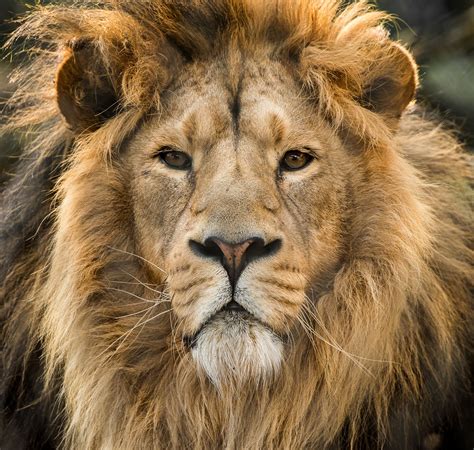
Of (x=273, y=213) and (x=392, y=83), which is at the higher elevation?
(x=392, y=83)

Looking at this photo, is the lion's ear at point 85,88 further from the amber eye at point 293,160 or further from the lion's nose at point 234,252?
the lion's nose at point 234,252

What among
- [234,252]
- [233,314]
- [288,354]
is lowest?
[288,354]

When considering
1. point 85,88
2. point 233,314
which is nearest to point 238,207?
point 233,314

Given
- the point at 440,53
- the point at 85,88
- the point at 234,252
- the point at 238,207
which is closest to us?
the point at 234,252

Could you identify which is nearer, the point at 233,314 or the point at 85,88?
the point at 233,314

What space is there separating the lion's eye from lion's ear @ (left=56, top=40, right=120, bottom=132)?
29 cm

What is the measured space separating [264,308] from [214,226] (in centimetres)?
30

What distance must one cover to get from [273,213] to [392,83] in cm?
74

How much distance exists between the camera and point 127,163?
12.5ft

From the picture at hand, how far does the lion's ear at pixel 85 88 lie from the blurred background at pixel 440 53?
0.67 metres

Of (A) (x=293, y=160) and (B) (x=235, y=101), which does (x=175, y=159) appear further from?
(A) (x=293, y=160)

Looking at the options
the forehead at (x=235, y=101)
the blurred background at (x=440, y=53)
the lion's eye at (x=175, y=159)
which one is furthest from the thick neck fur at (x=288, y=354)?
the blurred background at (x=440, y=53)

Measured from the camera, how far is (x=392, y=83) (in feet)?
12.5

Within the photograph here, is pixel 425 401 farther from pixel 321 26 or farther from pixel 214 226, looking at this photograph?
pixel 321 26
